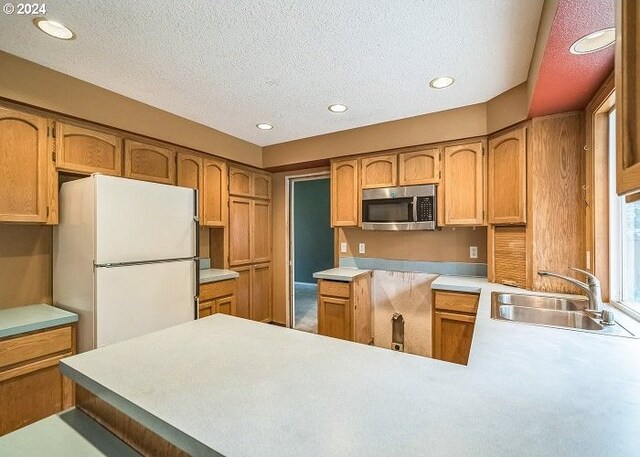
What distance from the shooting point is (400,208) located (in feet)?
9.64

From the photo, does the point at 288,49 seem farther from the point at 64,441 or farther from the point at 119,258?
the point at 64,441

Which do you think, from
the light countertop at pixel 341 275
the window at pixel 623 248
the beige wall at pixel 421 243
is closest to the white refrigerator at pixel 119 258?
the light countertop at pixel 341 275

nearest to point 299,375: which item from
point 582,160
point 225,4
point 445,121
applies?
point 225,4

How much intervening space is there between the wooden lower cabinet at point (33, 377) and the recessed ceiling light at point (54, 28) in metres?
1.68

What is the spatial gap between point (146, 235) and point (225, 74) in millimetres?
1258

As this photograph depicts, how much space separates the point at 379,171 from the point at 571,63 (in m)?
1.76

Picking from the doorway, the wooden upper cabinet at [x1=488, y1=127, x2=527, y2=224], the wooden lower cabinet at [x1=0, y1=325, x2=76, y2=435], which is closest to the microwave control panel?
the wooden upper cabinet at [x1=488, y1=127, x2=527, y2=224]

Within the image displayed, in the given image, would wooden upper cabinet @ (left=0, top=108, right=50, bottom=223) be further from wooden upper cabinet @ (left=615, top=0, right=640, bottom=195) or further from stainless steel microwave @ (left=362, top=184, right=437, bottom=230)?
wooden upper cabinet @ (left=615, top=0, right=640, bottom=195)

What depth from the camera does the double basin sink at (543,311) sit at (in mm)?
1726

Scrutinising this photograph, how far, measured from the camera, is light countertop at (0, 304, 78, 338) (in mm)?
1682

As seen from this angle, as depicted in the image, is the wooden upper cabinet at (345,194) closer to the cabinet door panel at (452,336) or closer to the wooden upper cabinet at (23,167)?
the cabinet door panel at (452,336)

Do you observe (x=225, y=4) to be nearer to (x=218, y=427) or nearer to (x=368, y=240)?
(x=218, y=427)

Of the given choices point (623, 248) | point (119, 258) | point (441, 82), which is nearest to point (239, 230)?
point (119, 258)

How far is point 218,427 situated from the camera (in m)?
0.66
